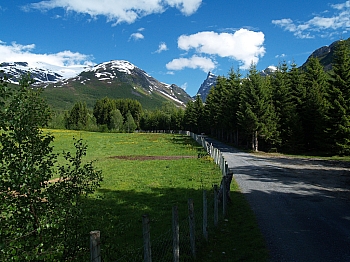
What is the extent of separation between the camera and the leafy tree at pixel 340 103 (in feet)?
102

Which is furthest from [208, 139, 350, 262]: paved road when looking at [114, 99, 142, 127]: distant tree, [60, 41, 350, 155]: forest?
[114, 99, 142, 127]: distant tree

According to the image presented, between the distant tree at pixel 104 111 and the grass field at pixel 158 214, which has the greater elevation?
the distant tree at pixel 104 111

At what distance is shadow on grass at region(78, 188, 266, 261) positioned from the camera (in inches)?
289

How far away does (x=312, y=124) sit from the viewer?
130 ft

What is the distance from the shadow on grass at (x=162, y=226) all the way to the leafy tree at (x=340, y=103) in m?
22.7

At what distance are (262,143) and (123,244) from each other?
42.1 m

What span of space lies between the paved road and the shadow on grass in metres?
0.66

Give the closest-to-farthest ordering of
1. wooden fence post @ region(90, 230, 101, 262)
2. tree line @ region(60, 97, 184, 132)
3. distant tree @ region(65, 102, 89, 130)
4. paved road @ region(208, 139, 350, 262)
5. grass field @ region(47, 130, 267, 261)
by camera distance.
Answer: wooden fence post @ region(90, 230, 101, 262), grass field @ region(47, 130, 267, 261), paved road @ region(208, 139, 350, 262), distant tree @ region(65, 102, 89, 130), tree line @ region(60, 97, 184, 132)

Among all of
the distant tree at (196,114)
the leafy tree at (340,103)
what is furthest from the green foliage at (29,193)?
the distant tree at (196,114)

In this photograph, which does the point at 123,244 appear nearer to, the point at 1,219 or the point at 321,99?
the point at 1,219

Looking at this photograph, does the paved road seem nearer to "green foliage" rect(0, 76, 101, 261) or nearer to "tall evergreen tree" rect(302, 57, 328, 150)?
"green foliage" rect(0, 76, 101, 261)

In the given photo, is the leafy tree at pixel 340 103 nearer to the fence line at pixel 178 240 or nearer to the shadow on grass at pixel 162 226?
the shadow on grass at pixel 162 226

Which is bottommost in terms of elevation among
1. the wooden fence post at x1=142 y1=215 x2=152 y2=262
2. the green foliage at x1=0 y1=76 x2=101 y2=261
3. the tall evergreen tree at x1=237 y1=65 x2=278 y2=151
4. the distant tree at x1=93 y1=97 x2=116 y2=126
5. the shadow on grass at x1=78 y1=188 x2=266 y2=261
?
the shadow on grass at x1=78 y1=188 x2=266 y2=261

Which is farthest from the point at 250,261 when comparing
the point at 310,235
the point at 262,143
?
the point at 262,143
